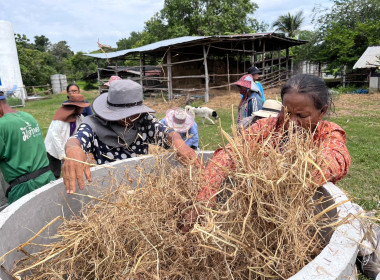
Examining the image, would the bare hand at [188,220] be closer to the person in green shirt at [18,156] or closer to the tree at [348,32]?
the person in green shirt at [18,156]

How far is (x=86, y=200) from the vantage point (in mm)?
1856

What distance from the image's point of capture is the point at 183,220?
136 cm

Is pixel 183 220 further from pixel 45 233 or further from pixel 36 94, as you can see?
pixel 36 94

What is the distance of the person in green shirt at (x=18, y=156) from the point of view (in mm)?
2393

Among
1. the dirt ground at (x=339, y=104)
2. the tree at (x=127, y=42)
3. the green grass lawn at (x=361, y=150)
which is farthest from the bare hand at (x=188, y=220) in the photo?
the tree at (x=127, y=42)

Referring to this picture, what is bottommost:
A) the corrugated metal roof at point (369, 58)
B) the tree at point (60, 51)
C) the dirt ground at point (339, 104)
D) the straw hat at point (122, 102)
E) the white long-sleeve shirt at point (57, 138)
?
the dirt ground at point (339, 104)

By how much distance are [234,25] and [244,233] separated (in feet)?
101

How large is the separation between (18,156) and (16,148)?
72 mm

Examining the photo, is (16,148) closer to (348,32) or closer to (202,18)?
(348,32)

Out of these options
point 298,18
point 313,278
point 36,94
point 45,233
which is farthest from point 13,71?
point 298,18

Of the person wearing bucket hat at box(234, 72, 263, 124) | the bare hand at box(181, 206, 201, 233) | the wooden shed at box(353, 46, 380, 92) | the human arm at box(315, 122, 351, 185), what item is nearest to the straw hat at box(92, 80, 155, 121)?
the bare hand at box(181, 206, 201, 233)

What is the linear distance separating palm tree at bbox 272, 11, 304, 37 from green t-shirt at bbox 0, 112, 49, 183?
4059 centimetres

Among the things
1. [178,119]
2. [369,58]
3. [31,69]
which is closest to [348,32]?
[369,58]

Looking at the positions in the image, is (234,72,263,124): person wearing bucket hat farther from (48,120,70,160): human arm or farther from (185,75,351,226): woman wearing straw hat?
(185,75,351,226): woman wearing straw hat
